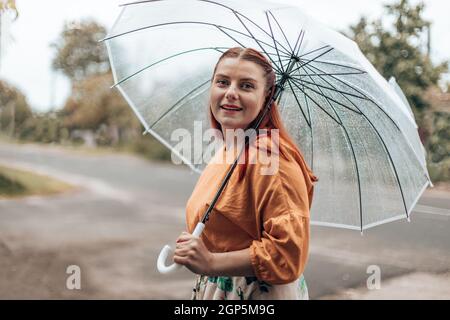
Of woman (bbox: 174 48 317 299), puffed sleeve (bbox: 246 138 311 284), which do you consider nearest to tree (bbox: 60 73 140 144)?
woman (bbox: 174 48 317 299)

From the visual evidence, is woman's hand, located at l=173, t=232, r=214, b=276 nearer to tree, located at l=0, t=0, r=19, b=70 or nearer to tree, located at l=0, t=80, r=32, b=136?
tree, located at l=0, t=0, r=19, b=70

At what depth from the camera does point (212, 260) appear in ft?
3.93

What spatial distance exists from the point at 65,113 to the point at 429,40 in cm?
284

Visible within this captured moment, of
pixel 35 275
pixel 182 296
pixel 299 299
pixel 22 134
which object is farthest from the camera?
pixel 22 134

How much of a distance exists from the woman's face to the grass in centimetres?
336

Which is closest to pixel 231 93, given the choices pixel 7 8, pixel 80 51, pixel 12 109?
pixel 7 8

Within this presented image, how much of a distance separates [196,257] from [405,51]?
8.46ft

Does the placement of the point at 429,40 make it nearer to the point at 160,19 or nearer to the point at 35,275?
the point at 160,19

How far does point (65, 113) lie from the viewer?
4.23m

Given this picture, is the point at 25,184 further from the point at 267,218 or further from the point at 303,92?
the point at 267,218

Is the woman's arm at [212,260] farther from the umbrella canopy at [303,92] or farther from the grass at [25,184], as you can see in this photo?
the grass at [25,184]

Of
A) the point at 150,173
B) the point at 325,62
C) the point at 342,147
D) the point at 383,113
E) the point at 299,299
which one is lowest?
the point at 150,173

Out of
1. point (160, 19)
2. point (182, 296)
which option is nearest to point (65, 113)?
point (182, 296)

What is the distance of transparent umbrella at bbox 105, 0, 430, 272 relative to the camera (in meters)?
1.46
